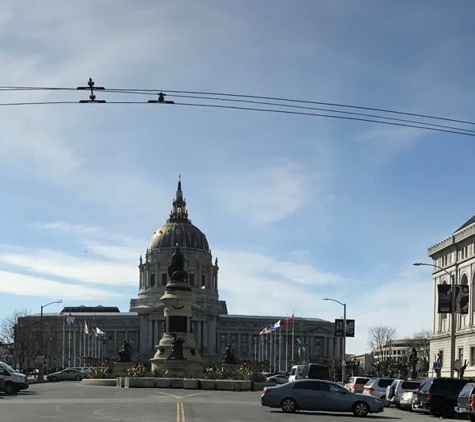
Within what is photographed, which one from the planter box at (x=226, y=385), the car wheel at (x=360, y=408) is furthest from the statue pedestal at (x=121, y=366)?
the car wheel at (x=360, y=408)

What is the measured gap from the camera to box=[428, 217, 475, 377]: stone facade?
105250 millimetres

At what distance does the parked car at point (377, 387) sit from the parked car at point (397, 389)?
6.33 ft

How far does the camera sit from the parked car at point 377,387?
53638 millimetres

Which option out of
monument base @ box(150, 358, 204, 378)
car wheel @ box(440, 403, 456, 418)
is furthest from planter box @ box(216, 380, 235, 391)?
car wheel @ box(440, 403, 456, 418)

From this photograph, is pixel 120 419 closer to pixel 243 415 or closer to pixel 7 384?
pixel 243 415

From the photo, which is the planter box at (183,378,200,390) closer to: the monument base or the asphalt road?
the monument base

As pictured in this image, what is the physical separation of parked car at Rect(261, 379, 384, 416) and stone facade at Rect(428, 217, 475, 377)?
61.8 metres

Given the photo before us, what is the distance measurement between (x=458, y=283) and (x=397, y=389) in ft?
205

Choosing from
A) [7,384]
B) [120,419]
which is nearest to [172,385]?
[7,384]

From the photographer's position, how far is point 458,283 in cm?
11025

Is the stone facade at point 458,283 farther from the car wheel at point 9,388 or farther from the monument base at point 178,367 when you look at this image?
the car wheel at point 9,388

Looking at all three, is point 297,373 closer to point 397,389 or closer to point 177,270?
point 397,389

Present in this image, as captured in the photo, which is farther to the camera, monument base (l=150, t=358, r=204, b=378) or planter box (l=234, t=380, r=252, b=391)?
monument base (l=150, t=358, r=204, b=378)

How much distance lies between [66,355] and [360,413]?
528 ft
